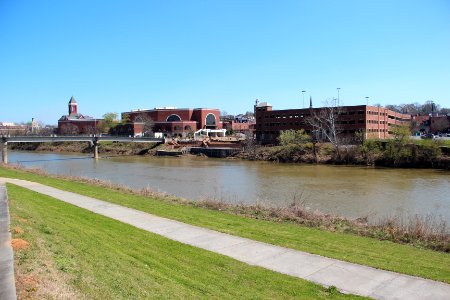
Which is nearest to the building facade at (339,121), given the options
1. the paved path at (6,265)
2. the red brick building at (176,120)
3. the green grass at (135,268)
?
the red brick building at (176,120)

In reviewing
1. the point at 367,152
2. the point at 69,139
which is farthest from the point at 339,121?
the point at 69,139

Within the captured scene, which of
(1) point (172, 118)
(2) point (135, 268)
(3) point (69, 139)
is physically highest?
→ (1) point (172, 118)

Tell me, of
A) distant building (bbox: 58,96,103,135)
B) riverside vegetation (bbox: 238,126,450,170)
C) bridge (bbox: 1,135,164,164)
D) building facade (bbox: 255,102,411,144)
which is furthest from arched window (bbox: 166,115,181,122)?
riverside vegetation (bbox: 238,126,450,170)

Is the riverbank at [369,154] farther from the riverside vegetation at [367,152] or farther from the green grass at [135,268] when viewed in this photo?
the green grass at [135,268]

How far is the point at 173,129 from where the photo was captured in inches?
5359

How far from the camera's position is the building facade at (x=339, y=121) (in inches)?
3364

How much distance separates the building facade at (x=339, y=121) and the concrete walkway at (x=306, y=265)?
225 feet

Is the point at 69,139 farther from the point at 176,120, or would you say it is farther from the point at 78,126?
the point at 78,126

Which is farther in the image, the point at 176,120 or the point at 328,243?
the point at 176,120

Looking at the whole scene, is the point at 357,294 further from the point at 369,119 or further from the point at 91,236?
the point at 369,119

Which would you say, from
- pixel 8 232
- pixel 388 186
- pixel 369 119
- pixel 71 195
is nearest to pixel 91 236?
pixel 8 232

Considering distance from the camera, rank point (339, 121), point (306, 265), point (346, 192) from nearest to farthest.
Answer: point (306, 265) → point (346, 192) → point (339, 121)

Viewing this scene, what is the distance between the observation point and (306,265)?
10953mm

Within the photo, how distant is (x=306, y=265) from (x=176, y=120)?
437 ft
